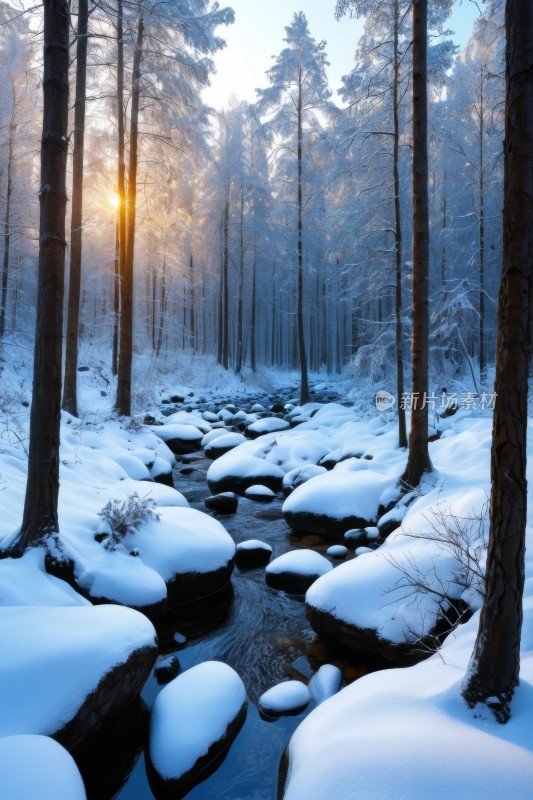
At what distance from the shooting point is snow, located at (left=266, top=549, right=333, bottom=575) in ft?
18.1

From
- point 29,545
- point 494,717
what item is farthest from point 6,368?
point 494,717

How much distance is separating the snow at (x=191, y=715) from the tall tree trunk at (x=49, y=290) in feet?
5.67

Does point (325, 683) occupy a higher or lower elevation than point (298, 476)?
lower

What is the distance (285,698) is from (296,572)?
1.98 meters

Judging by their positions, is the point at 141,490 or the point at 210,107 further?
the point at 210,107

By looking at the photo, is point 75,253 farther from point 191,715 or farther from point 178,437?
point 191,715

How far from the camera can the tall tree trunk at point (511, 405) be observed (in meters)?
2.14

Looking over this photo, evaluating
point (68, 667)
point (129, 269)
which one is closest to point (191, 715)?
point (68, 667)

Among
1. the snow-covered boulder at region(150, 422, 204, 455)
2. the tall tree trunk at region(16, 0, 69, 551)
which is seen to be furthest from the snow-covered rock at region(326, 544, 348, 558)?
the snow-covered boulder at region(150, 422, 204, 455)

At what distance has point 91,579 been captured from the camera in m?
4.18

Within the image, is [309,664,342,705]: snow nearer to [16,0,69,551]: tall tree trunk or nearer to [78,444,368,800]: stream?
[78,444,368,800]: stream

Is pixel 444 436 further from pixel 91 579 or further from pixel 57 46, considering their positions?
pixel 57 46

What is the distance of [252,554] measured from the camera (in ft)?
20.4

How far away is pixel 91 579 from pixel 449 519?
3.59m
